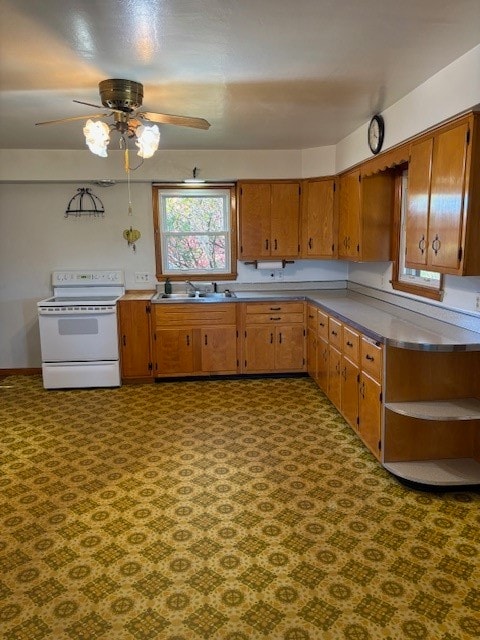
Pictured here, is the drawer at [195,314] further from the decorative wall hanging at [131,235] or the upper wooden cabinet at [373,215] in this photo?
the upper wooden cabinet at [373,215]

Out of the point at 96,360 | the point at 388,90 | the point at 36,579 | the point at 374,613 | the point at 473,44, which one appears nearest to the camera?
the point at 374,613

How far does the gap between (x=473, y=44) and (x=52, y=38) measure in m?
2.05

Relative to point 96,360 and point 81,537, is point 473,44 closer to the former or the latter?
point 81,537

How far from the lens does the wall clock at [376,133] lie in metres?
3.66

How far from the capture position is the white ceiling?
1.99m

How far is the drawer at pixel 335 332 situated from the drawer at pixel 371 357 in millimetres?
572

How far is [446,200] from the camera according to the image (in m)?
2.82

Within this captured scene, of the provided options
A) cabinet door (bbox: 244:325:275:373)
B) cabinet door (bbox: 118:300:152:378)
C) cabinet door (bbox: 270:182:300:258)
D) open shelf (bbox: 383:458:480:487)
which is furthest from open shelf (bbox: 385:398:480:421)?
cabinet door (bbox: 118:300:152:378)

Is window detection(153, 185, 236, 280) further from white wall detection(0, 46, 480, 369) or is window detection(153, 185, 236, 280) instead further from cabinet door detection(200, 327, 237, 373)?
cabinet door detection(200, 327, 237, 373)

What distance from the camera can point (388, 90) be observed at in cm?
312

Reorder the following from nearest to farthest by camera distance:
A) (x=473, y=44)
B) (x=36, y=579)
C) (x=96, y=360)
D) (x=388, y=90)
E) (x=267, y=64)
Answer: (x=36, y=579) < (x=473, y=44) < (x=267, y=64) < (x=388, y=90) < (x=96, y=360)

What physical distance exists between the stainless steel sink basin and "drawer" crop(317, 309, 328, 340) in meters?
1.03

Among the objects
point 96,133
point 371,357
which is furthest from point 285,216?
point 96,133

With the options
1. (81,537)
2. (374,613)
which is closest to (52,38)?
(81,537)
